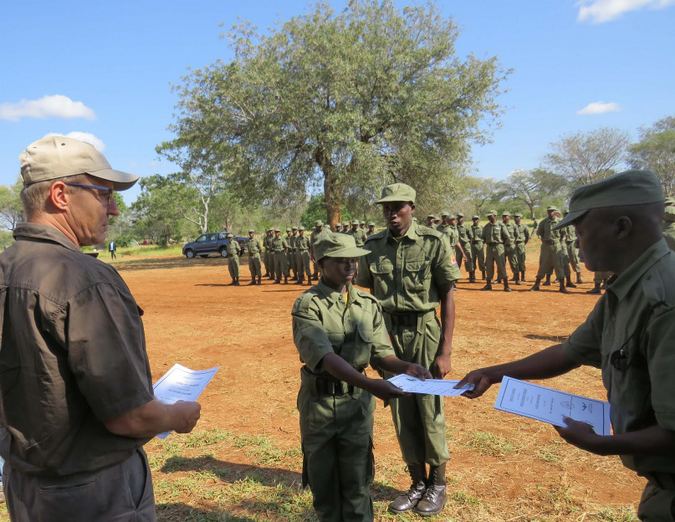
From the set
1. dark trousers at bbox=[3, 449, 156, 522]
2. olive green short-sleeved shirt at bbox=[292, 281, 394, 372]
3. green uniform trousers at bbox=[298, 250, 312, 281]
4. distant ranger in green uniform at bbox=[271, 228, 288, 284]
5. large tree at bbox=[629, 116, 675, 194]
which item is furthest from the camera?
large tree at bbox=[629, 116, 675, 194]

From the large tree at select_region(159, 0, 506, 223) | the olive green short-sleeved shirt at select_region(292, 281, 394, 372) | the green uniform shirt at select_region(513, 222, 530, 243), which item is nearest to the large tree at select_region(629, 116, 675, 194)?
the large tree at select_region(159, 0, 506, 223)

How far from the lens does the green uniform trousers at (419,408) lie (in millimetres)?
3723

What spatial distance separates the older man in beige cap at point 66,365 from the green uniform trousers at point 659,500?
1.64 meters

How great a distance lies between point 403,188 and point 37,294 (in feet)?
9.06

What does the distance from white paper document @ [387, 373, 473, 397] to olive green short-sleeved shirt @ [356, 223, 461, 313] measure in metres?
1.04

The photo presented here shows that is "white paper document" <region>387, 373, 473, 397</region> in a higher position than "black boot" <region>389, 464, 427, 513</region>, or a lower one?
higher

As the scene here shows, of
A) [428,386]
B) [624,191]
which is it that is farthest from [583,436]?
[428,386]

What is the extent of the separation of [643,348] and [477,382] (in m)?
1.04

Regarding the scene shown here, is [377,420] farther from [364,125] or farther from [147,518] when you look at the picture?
[364,125]

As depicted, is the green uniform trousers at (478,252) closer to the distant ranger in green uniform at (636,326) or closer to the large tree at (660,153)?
the distant ranger in green uniform at (636,326)

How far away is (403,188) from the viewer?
389 cm

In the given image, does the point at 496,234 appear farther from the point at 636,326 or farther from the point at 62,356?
the point at 62,356

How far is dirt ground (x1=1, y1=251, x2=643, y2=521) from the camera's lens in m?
3.70

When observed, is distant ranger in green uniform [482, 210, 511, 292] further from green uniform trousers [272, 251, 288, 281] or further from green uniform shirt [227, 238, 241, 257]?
green uniform shirt [227, 238, 241, 257]
